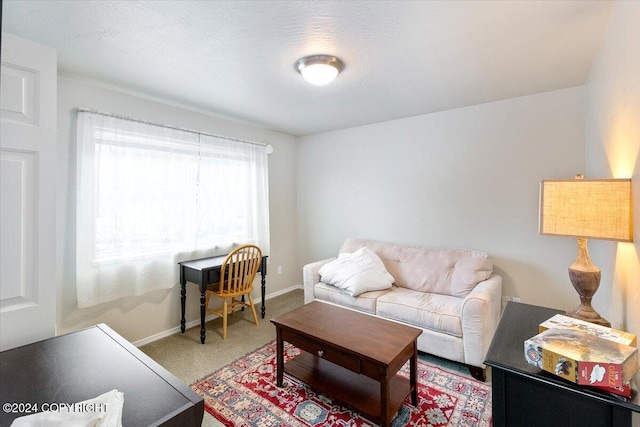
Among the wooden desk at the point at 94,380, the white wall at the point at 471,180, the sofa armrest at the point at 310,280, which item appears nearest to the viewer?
the wooden desk at the point at 94,380

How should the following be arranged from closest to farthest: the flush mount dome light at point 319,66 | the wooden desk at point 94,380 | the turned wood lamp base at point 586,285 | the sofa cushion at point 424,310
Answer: the wooden desk at point 94,380 → the turned wood lamp base at point 586,285 → the flush mount dome light at point 319,66 → the sofa cushion at point 424,310

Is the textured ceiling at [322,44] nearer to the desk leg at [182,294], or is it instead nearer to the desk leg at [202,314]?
the desk leg at [182,294]

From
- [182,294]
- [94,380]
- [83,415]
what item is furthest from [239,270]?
[83,415]

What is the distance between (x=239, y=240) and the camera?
3570 mm

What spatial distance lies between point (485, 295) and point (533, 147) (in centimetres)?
152

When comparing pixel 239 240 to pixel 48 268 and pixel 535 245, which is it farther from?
pixel 535 245

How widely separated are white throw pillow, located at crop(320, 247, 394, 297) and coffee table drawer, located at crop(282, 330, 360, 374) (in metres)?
0.96

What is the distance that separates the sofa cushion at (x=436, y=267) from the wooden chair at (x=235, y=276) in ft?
4.70

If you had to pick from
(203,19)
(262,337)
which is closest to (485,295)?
(262,337)

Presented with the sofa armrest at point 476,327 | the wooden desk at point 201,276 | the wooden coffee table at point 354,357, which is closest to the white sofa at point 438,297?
the sofa armrest at point 476,327

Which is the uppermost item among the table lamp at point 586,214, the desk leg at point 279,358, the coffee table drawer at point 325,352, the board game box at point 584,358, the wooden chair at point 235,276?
the table lamp at point 586,214

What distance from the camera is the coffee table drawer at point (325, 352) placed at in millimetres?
1726

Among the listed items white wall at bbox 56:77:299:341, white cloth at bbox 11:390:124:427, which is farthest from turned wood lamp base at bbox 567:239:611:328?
white wall at bbox 56:77:299:341

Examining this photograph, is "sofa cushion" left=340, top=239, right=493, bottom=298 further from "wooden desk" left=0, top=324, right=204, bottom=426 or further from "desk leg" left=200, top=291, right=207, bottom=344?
"wooden desk" left=0, top=324, right=204, bottom=426
